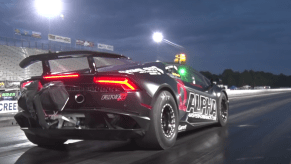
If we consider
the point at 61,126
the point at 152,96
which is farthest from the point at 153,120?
the point at 61,126

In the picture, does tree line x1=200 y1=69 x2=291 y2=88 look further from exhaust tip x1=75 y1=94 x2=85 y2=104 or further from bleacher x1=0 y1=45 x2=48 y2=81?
exhaust tip x1=75 y1=94 x2=85 y2=104

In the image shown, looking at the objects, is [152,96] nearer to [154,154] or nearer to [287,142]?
[154,154]

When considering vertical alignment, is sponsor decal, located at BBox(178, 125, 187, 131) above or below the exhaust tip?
below

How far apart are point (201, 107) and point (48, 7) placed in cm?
5343

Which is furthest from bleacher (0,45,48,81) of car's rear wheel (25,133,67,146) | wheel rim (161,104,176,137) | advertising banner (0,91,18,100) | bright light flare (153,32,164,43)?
wheel rim (161,104,176,137)

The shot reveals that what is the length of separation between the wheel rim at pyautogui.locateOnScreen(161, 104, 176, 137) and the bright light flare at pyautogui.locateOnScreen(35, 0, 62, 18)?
2099 inches

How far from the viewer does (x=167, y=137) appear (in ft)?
15.9

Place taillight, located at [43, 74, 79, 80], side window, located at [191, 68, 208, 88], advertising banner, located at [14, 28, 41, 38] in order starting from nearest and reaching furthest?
1. taillight, located at [43, 74, 79, 80]
2. side window, located at [191, 68, 208, 88]
3. advertising banner, located at [14, 28, 41, 38]

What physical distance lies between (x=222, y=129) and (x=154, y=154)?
9.91ft

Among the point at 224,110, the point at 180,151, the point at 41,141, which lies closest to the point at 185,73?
the point at 180,151

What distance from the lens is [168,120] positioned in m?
5.02

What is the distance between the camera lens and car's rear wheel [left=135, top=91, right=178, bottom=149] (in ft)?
14.8

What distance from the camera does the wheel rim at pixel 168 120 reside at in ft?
16.1

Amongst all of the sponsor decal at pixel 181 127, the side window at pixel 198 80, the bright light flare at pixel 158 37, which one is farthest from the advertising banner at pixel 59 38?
the sponsor decal at pixel 181 127
